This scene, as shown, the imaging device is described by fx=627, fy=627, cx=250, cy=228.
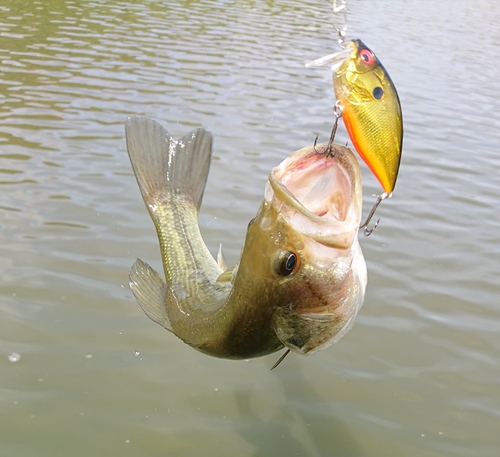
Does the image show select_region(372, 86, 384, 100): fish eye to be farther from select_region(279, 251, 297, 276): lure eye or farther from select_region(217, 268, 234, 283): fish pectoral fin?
select_region(217, 268, 234, 283): fish pectoral fin

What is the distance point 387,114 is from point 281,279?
645mm

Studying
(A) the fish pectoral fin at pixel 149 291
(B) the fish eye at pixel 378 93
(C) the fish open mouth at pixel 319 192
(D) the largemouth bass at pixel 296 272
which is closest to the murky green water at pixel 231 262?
(A) the fish pectoral fin at pixel 149 291

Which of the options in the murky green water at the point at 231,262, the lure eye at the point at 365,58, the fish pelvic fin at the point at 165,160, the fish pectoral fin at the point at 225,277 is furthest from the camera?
the murky green water at the point at 231,262

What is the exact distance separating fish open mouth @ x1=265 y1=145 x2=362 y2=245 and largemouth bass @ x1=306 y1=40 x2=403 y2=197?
15 centimetres

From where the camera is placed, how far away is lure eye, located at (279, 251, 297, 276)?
76.1 inches

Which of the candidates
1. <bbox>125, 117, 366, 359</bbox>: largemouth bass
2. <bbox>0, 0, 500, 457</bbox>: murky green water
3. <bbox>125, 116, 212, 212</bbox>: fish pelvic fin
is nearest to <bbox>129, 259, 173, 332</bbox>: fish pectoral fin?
<bbox>125, 117, 366, 359</bbox>: largemouth bass

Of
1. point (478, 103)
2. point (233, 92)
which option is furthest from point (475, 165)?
point (233, 92)

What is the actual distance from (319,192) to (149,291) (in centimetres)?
113

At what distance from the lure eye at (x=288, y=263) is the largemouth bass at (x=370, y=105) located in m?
0.42

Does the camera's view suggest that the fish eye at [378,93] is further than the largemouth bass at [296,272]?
Yes

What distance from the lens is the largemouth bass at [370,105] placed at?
2.05 metres

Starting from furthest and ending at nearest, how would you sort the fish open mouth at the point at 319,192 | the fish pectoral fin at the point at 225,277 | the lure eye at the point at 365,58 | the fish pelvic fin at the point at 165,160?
the fish pelvic fin at the point at 165,160 → the fish pectoral fin at the point at 225,277 → the lure eye at the point at 365,58 → the fish open mouth at the point at 319,192

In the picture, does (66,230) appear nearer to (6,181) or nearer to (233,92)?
(6,181)

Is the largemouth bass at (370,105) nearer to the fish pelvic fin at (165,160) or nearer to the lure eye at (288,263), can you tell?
the lure eye at (288,263)
